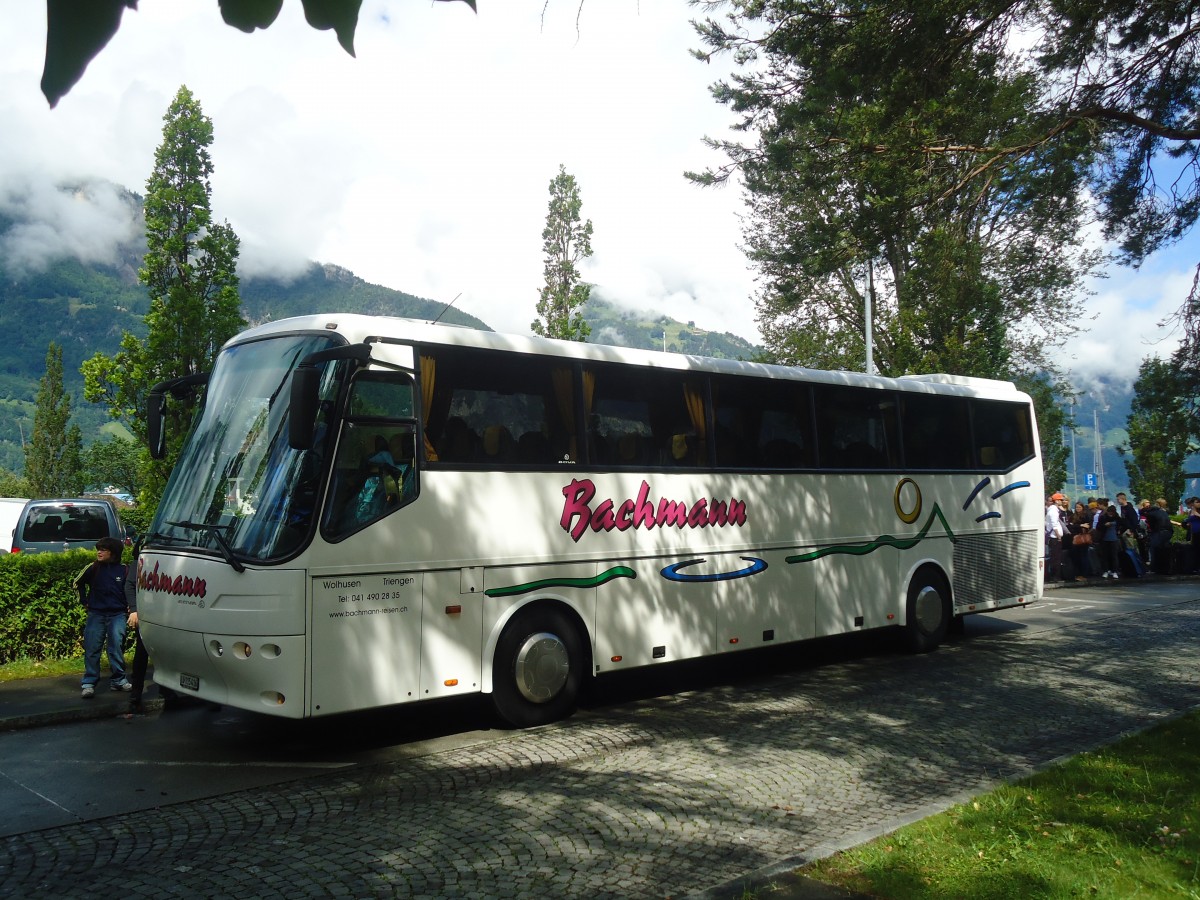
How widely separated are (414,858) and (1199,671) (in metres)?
9.74

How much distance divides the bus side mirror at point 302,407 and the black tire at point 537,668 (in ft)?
→ 8.60

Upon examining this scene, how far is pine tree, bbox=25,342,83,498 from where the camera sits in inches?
2124

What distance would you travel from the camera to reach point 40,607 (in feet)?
38.8

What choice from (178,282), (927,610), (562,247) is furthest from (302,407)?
(562,247)

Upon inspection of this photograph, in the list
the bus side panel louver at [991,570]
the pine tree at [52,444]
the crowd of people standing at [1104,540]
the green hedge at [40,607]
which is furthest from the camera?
the pine tree at [52,444]

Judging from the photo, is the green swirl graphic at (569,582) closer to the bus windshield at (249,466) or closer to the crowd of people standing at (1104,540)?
the bus windshield at (249,466)

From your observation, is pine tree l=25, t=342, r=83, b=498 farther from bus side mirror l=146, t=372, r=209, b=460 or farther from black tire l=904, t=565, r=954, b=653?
black tire l=904, t=565, r=954, b=653

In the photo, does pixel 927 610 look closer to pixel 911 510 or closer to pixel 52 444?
pixel 911 510

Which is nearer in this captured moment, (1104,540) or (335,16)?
(335,16)

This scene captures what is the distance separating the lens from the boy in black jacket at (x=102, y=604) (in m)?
10.3

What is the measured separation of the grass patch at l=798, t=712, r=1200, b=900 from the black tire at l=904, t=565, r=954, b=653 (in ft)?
21.5

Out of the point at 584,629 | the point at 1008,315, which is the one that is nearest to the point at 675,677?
the point at 584,629

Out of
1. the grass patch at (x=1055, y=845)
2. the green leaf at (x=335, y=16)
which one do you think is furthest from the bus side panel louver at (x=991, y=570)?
the green leaf at (x=335, y=16)

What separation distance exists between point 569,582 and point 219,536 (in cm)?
316
